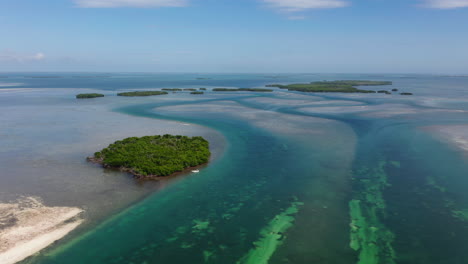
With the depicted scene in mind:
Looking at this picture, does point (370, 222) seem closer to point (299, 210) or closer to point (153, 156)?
point (299, 210)

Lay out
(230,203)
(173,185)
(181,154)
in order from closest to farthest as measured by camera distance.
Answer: (230,203) < (173,185) < (181,154)

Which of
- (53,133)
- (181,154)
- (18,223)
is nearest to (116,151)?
(181,154)

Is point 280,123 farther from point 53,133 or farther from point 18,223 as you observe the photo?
point 18,223

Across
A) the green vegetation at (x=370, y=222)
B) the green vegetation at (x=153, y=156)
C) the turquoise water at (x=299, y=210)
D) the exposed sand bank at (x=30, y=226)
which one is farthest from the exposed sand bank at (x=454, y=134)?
the exposed sand bank at (x=30, y=226)

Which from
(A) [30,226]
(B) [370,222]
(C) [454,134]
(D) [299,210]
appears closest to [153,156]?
(A) [30,226]

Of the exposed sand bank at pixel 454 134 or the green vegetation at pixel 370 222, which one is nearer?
the green vegetation at pixel 370 222

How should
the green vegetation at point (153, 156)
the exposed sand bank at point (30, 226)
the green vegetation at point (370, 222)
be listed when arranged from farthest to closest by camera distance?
1. the green vegetation at point (153, 156)
2. the green vegetation at point (370, 222)
3. the exposed sand bank at point (30, 226)

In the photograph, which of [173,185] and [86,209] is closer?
[86,209]

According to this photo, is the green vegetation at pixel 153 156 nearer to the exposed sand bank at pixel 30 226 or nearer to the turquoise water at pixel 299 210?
the turquoise water at pixel 299 210
